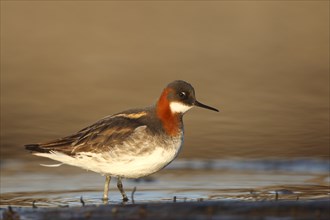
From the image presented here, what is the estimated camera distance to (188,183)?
15.5m

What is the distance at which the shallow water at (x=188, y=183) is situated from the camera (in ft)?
46.4

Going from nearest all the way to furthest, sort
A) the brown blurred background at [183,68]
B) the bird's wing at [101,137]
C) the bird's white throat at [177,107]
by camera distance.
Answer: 1. the bird's wing at [101,137]
2. the bird's white throat at [177,107]
3. the brown blurred background at [183,68]

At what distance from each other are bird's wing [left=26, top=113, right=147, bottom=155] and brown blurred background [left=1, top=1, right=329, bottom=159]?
3.25 metres

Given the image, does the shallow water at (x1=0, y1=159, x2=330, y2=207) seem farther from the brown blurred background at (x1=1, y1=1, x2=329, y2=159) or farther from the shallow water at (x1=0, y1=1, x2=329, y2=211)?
the brown blurred background at (x1=1, y1=1, x2=329, y2=159)

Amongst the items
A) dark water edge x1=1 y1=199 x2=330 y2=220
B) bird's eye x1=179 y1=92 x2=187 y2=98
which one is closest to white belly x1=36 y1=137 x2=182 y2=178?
bird's eye x1=179 y1=92 x2=187 y2=98

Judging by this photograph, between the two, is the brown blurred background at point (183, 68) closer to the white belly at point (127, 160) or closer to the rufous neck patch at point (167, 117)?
the rufous neck patch at point (167, 117)

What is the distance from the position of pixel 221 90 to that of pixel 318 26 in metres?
7.67

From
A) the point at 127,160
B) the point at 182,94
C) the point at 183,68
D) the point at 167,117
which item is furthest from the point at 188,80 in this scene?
the point at 127,160

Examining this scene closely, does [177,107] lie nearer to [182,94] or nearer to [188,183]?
[182,94]

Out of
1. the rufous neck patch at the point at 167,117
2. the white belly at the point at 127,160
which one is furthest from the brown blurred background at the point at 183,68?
the white belly at the point at 127,160

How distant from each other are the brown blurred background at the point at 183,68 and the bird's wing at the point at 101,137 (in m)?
3.25

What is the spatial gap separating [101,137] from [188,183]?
1.93 metres

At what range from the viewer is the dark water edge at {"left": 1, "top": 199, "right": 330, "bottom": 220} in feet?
39.6

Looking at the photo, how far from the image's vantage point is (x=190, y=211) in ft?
40.2
